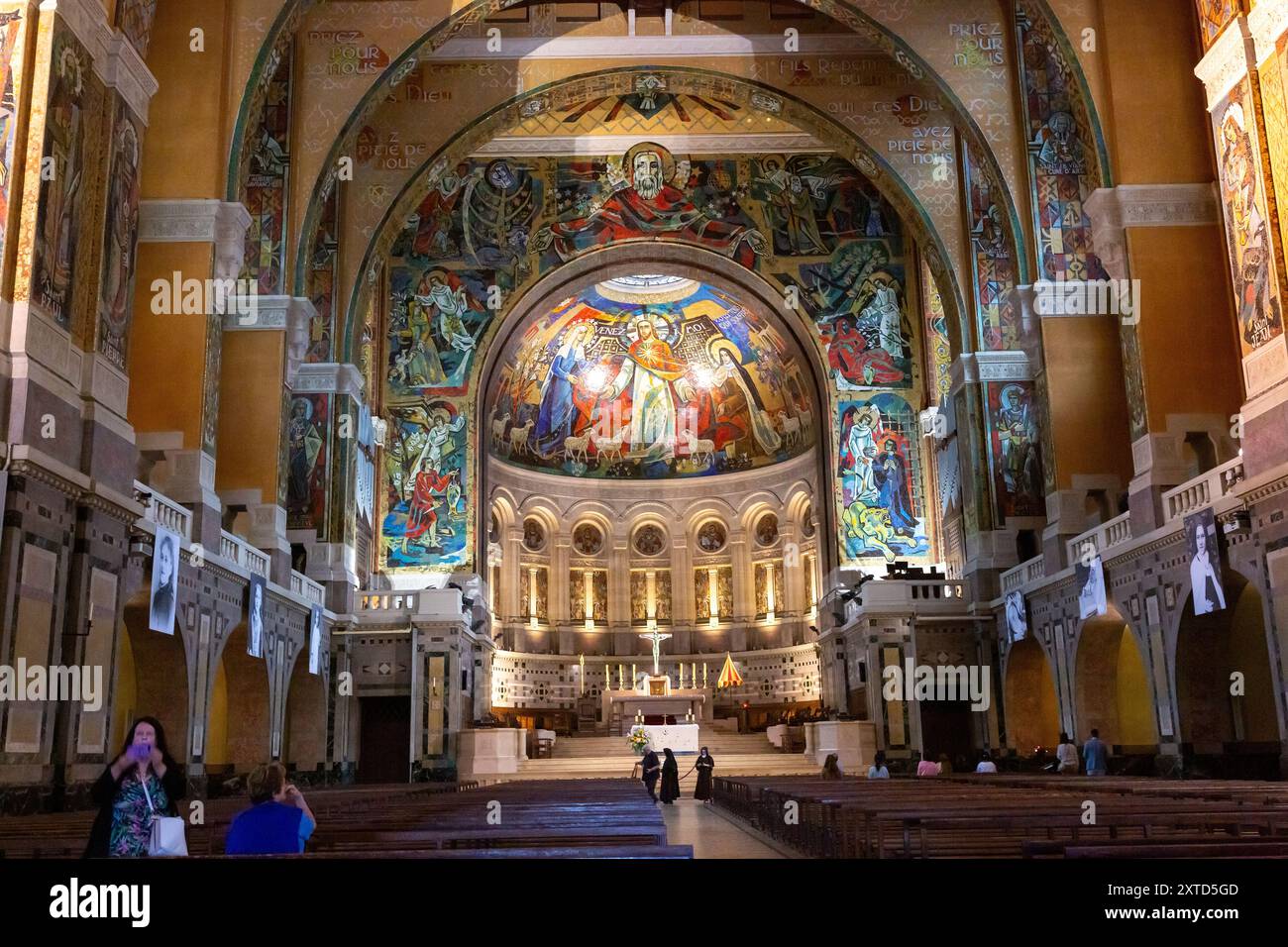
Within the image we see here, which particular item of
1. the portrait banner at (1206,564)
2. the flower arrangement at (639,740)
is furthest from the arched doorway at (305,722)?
the portrait banner at (1206,564)

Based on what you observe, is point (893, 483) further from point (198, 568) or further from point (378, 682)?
point (198, 568)

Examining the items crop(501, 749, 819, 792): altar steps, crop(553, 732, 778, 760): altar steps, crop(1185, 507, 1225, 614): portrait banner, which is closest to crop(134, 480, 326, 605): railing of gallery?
crop(501, 749, 819, 792): altar steps

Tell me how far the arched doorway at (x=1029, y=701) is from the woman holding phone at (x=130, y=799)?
66.6 ft

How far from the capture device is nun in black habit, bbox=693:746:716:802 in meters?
21.4

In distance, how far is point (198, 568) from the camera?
15984mm

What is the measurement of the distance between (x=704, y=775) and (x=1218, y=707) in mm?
9292

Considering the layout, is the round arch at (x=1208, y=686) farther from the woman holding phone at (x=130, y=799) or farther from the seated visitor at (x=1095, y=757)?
the woman holding phone at (x=130, y=799)

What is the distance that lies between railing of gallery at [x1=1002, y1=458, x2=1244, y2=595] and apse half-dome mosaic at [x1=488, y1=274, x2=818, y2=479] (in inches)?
525

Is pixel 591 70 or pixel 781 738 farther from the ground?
pixel 591 70

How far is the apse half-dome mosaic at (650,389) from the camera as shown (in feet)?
119

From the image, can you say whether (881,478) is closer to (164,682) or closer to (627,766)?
(627,766)
